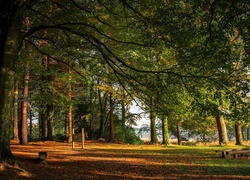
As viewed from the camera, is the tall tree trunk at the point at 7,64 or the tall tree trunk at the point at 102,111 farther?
the tall tree trunk at the point at 102,111

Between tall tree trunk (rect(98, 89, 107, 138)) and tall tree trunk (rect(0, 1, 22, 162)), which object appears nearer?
tall tree trunk (rect(0, 1, 22, 162))

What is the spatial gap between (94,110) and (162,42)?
22.0 meters

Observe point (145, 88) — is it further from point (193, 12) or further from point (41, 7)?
point (41, 7)

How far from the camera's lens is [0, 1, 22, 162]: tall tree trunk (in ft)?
25.4

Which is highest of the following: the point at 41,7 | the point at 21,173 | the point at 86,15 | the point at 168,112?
the point at 41,7

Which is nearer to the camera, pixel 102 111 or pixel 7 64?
pixel 7 64

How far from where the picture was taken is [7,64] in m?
8.12

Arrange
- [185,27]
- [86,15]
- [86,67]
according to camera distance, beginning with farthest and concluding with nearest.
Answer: [86,67]
[86,15]
[185,27]

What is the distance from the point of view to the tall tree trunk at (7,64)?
7.74 metres

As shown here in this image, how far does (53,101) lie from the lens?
14609 mm

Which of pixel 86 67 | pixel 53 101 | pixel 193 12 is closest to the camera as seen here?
pixel 193 12

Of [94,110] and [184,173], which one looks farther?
[94,110]

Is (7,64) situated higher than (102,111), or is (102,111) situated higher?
(7,64)

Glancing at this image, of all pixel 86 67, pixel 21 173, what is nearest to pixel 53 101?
pixel 86 67
